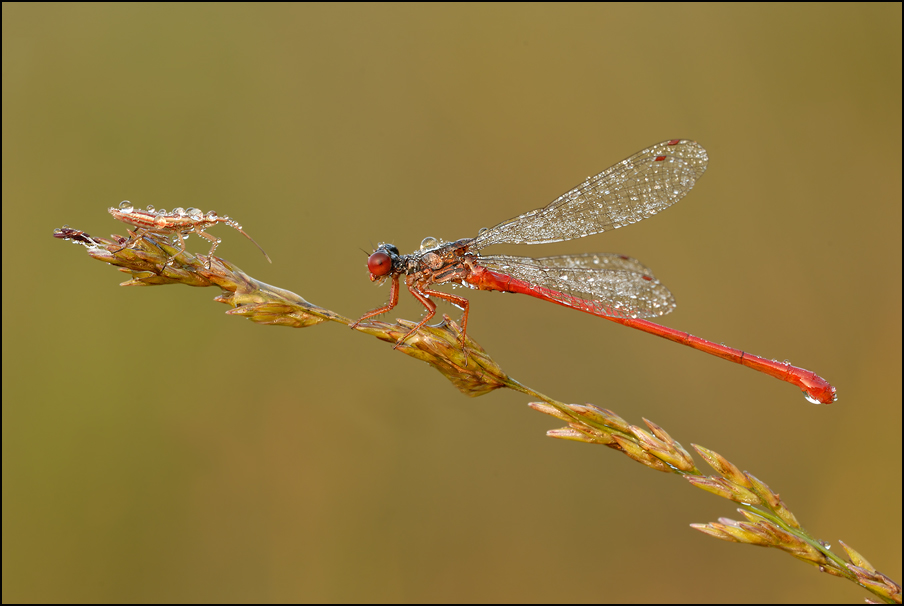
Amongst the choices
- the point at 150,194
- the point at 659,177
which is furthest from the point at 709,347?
the point at 150,194

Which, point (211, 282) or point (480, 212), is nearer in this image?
point (211, 282)

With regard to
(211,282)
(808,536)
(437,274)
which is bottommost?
(808,536)

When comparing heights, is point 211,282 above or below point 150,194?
below

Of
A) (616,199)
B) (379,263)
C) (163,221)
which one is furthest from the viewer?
(616,199)

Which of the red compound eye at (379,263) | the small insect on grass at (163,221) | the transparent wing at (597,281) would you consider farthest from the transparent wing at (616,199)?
the small insect on grass at (163,221)

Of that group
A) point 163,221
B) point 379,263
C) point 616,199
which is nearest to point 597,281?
point 616,199

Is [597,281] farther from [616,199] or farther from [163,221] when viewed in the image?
[163,221]

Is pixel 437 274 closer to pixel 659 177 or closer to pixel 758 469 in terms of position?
pixel 659 177

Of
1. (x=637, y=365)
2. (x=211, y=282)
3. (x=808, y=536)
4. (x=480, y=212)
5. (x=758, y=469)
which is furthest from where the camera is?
(x=480, y=212)
